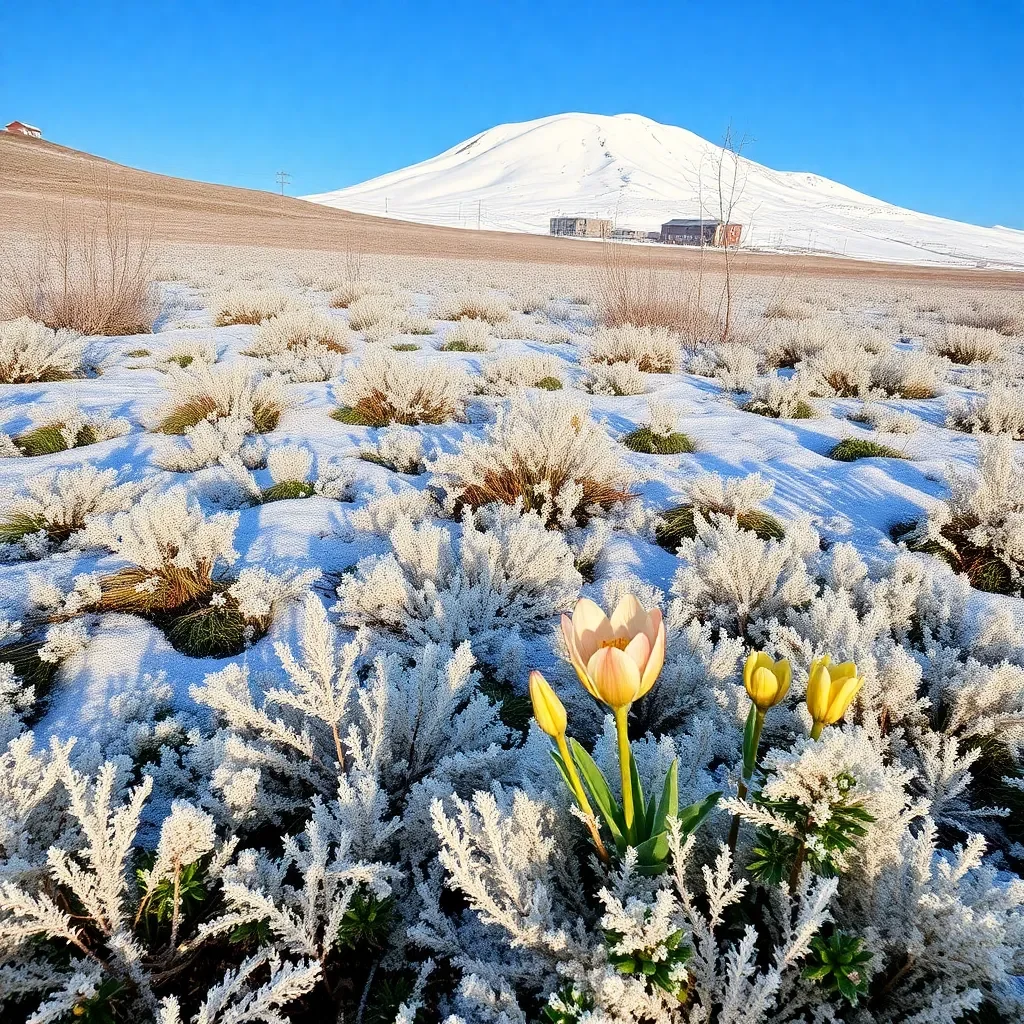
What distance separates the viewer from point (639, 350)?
266 inches

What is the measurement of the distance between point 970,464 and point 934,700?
9.73 feet

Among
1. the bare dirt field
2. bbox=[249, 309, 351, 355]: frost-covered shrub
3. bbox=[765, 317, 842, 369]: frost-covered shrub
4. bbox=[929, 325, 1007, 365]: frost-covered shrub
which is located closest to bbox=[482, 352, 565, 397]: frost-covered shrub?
bbox=[249, 309, 351, 355]: frost-covered shrub

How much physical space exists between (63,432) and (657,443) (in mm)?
3931

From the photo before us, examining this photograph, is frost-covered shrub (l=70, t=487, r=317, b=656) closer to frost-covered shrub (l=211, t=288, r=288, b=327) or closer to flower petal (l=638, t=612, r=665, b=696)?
flower petal (l=638, t=612, r=665, b=696)

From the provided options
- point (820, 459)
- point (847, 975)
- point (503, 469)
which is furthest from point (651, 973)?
point (820, 459)

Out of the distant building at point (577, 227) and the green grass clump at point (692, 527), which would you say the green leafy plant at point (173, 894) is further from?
the distant building at point (577, 227)

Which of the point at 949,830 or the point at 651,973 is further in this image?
the point at 949,830

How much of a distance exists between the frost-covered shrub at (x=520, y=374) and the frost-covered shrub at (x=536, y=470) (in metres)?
2.28

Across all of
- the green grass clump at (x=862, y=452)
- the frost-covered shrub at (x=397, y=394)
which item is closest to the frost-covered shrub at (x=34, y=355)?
the frost-covered shrub at (x=397, y=394)

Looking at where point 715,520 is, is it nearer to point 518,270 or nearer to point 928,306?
point 928,306

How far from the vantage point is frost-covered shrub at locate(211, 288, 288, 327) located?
27.1 feet

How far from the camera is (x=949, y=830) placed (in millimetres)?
1689

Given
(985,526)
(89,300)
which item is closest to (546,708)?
(985,526)

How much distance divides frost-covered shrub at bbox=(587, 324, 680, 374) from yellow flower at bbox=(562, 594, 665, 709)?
19.2 ft
